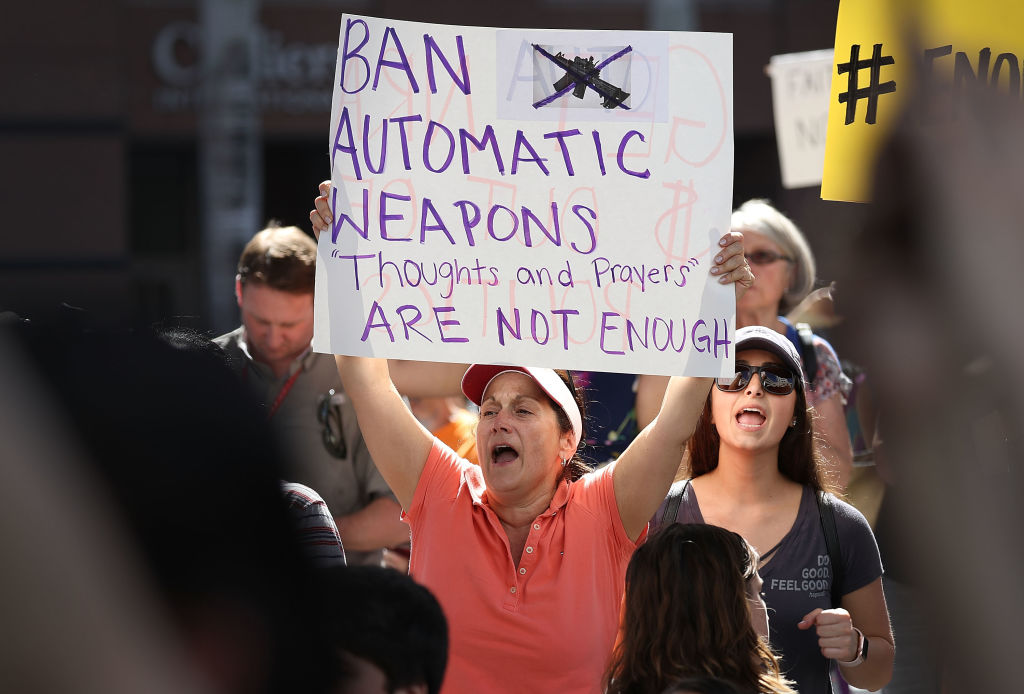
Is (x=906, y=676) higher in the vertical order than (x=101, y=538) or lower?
lower

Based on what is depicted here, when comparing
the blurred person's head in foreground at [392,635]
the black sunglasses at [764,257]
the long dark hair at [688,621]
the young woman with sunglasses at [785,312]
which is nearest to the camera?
the blurred person's head in foreground at [392,635]

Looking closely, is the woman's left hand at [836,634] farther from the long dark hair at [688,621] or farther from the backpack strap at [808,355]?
the backpack strap at [808,355]

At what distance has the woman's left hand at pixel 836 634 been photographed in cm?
259

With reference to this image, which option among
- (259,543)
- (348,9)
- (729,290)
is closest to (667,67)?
(729,290)

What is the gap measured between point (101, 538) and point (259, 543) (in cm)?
9

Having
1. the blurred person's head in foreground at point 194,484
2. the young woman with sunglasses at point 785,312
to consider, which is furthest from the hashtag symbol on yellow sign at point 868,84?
the blurred person's head in foreground at point 194,484

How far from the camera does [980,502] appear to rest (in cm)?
65

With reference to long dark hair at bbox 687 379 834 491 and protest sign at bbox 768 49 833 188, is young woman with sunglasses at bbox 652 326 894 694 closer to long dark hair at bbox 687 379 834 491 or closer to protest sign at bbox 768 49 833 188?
long dark hair at bbox 687 379 834 491

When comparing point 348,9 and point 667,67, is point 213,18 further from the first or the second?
point 667,67

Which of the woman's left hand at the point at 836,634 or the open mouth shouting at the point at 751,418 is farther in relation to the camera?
the open mouth shouting at the point at 751,418

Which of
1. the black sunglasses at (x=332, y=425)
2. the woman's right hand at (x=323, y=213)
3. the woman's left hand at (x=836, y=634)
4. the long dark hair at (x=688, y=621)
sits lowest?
the woman's left hand at (x=836, y=634)

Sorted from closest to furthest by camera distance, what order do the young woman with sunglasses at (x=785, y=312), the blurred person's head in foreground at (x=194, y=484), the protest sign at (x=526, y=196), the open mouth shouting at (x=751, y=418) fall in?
the blurred person's head in foreground at (x=194, y=484) < the protest sign at (x=526, y=196) < the open mouth shouting at (x=751, y=418) < the young woman with sunglasses at (x=785, y=312)

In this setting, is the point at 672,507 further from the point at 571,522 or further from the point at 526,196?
the point at 526,196

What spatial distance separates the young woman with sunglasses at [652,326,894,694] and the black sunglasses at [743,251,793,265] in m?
0.94
